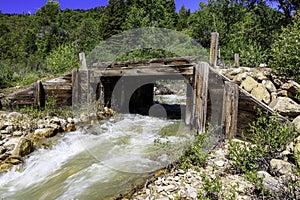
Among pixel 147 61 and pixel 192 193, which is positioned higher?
pixel 147 61

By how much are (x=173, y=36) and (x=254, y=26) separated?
1372cm

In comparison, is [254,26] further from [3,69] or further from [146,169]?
[3,69]

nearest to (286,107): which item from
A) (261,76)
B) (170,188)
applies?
(261,76)

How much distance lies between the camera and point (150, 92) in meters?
14.2

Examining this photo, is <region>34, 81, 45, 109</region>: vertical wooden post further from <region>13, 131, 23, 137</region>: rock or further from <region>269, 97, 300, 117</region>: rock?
<region>269, 97, 300, 117</region>: rock

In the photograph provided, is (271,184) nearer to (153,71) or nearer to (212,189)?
(212,189)

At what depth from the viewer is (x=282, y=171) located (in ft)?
11.8

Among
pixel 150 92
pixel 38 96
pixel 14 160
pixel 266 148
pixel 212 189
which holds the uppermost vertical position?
pixel 38 96

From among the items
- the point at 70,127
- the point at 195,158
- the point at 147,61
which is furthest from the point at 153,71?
the point at 195,158

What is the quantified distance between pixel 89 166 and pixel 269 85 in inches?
188

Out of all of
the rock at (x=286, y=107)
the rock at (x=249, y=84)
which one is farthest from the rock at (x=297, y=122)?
the rock at (x=249, y=84)

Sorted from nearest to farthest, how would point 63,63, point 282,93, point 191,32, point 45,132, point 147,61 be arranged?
point 282,93 < point 45,132 < point 147,61 < point 63,63 < point 191,32

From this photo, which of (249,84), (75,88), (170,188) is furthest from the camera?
(75,88)

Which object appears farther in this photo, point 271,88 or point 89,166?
point 271,88
